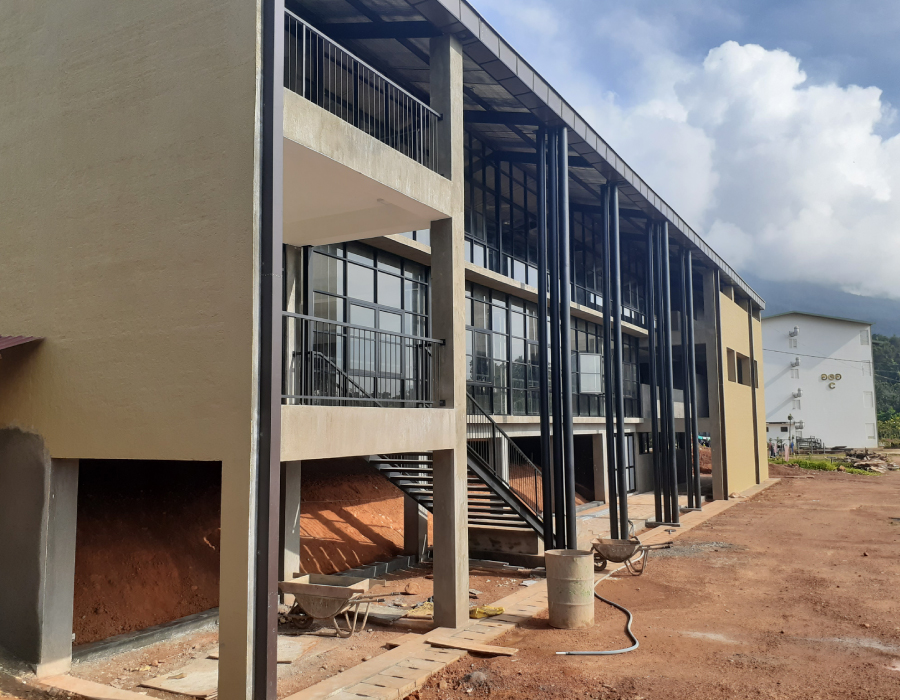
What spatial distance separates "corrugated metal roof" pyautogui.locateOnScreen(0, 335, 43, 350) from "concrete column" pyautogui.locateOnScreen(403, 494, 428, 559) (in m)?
8.02

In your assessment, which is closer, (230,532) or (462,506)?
(230,532)

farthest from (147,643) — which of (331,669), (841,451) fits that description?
(841,451)

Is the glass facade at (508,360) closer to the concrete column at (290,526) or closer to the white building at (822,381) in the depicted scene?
the concrete column at (290,526)

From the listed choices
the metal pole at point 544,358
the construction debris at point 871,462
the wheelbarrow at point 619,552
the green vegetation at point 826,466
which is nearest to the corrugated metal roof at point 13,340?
the metal pole at point 544,358

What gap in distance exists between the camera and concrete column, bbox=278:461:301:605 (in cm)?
1214

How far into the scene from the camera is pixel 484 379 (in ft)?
59.8

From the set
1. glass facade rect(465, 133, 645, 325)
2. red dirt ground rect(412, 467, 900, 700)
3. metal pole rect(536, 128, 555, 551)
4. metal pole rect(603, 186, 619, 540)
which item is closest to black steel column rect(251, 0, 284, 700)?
red dirt ground rect(412, 467, 900, 700)

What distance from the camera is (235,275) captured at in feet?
24.1

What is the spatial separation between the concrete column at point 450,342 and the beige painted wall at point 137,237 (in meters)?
3.84

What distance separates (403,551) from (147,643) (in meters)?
6.47

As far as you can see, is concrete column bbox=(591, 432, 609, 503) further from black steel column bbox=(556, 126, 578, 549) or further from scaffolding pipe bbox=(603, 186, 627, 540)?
black steel column bbox=(556, 126, 578, 549)

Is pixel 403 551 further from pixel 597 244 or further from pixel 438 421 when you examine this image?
pixel 597 244

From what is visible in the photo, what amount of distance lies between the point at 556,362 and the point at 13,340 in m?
9.31

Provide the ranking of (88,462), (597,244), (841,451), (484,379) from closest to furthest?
1. (88,462)
2. (484,379)
3. (597,244)
4. (841,451)
